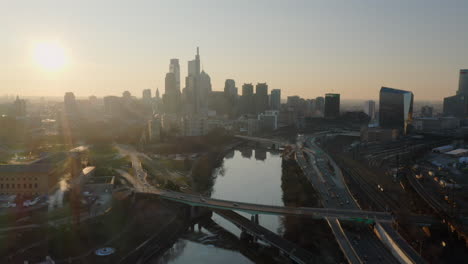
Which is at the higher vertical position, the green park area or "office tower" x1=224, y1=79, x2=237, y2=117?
"office tower" x1=224, y1=79, x2=237, y2=117

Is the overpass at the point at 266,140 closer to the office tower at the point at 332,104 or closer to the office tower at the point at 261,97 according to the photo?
the office tower at the point at 332,104

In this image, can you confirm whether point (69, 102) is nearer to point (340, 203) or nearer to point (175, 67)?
point (175, 67)

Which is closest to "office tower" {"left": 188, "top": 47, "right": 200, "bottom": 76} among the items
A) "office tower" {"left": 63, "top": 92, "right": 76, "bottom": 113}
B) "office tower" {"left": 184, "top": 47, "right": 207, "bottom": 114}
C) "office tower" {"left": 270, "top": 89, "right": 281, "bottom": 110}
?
"office tower" {"left": 184, "top": 47, "right": 207, "bottom": 114}

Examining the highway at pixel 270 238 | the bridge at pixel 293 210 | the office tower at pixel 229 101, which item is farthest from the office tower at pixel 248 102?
the highway at pixel 270 238

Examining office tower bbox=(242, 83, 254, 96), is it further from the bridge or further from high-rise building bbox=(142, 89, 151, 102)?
the bridge

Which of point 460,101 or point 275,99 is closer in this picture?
point 460,101

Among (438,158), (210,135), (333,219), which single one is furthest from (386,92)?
(333,219)

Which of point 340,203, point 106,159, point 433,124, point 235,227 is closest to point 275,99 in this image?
point 433,124
